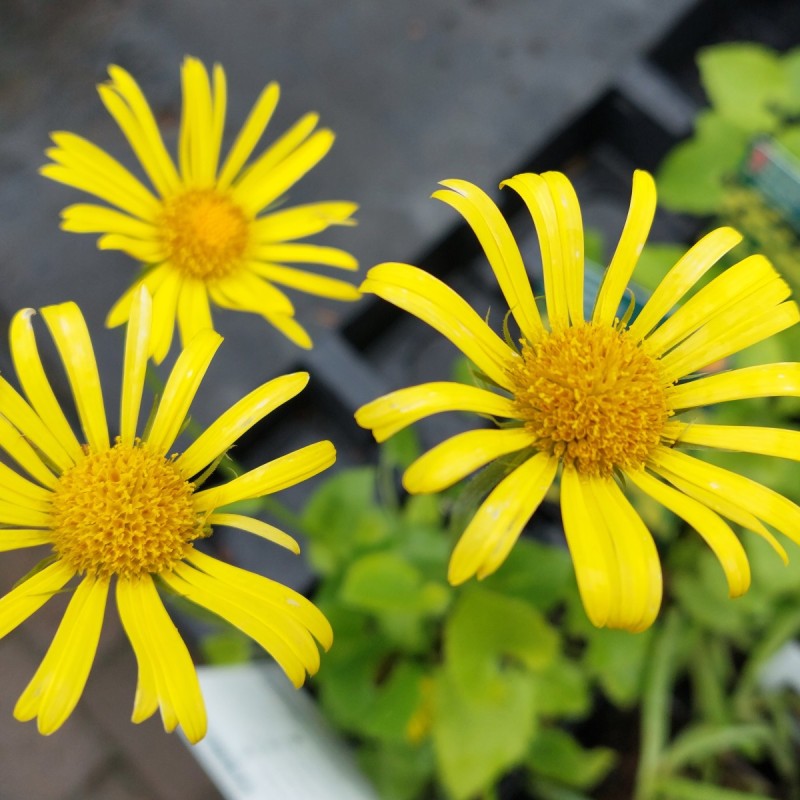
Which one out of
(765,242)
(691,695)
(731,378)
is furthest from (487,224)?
(691,695)

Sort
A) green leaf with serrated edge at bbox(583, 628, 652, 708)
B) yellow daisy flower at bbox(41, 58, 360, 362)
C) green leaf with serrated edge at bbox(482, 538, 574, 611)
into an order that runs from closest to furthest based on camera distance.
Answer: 1. yellow daisy flower at bbox(41, 58, 360, 362)
2. green leaf with serrated edge at bbox(482, 538, 574, 611)
3. green leaf with serrated edge at bbox(583, 628, 652, 708)

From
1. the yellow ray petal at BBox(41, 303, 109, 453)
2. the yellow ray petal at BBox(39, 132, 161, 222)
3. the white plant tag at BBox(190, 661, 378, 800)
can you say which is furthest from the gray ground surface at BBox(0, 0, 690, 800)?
the yellow ray petal at BBox(41, 303, 109, 453)

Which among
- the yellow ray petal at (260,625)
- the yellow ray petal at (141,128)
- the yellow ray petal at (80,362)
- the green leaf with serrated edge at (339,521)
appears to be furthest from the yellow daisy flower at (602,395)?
the green leaf with serrated edge at (339,521)

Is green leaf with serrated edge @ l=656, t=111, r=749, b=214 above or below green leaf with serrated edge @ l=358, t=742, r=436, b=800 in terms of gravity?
above

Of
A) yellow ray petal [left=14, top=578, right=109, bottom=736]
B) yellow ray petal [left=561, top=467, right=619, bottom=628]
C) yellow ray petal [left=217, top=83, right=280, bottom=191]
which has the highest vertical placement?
yellow ray petal [left=217, top=83, right=280, bottom=191]

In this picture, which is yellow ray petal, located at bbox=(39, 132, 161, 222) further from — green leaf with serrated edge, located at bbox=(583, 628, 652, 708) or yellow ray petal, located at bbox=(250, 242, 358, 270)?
green leaf with serrated edge, located at bbox=(583, 628, 652, 708)

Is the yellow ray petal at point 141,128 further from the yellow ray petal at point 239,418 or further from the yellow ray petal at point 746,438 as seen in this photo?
the yellow ray petal at point 746,438

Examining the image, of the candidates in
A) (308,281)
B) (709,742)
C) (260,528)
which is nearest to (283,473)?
(260,528)
